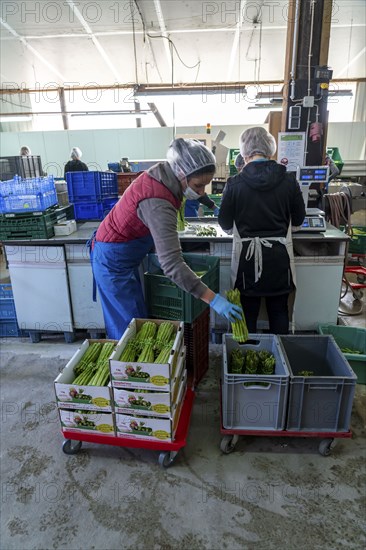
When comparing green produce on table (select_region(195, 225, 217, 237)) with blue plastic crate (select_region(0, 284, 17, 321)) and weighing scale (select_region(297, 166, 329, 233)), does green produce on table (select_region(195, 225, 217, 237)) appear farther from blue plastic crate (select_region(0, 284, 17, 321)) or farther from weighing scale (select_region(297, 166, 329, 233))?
blue plastic crate (select_region(0, 284, 17, 321))

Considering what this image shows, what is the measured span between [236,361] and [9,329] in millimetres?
2118

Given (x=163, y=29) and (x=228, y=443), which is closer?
A: (x=228, y=443)

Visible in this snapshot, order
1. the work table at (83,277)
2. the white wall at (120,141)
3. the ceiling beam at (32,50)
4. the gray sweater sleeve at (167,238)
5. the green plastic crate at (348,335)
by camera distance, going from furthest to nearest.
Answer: the white wall at (120,141)
the ceiling beam at (32,50)
the work table at (83,277)
the green plastic crate at (348,335)
the gray sweater sleeve at (167,238)

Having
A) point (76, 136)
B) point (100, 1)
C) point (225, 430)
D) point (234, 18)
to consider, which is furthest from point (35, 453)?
point (76, 136)

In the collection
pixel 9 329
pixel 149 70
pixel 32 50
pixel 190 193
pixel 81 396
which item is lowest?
pixel 9 329

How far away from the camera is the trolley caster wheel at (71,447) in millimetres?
1924

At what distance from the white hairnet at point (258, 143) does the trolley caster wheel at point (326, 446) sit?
5.26 ft

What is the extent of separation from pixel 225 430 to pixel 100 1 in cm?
613

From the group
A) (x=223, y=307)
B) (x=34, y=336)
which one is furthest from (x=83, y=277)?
(x=223, y=307)

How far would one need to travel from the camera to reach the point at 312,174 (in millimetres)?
2711

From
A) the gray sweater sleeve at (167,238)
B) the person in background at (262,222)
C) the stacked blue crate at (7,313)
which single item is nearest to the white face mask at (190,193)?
the gray sweater sleeve at (167,238)

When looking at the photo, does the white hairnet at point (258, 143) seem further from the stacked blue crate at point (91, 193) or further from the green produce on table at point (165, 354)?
the stacked blue crate at point (91, 193)

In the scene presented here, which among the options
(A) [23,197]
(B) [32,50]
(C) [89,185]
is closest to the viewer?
(A) [23,197]

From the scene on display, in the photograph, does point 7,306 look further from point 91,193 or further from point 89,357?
point 89,357
